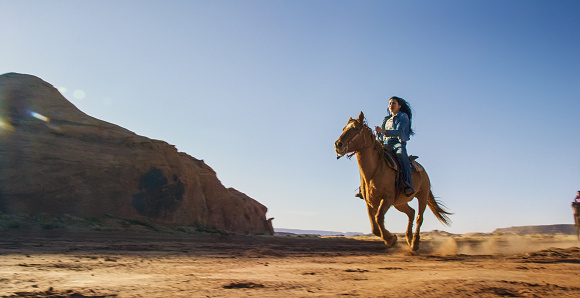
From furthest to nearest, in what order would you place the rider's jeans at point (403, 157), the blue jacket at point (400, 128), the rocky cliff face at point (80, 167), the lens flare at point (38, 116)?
the lens flare at point (38, 116), the rocky cliff face at point (80, 167), the blue jacket at point (400, 128), the rider's jeans at point (403, 157)

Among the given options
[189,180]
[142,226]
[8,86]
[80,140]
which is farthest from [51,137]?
[189,180]

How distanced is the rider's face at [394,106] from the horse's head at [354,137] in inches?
62.3

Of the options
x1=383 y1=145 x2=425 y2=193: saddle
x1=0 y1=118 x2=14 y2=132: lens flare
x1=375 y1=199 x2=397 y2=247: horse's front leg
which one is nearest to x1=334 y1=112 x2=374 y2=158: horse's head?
x1=383 y1=145 x2=425 y2=193: saddle

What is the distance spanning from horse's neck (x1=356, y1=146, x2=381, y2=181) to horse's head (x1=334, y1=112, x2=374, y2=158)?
4.8 inches

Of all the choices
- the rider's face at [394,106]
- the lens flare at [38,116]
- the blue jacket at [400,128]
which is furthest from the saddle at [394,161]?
the lens flare at [38,116]

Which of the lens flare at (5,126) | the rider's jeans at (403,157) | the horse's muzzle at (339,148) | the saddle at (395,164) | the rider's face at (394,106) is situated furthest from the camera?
the lens flare at (5,126)

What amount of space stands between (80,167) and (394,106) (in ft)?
70.9

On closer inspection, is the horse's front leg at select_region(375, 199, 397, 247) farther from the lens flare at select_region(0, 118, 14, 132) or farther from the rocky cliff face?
the lens flare at select_region(0, 118, 14, 132)

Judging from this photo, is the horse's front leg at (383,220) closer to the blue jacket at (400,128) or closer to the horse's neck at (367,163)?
the horse's neck at (367,163)

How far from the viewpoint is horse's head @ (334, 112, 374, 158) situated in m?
7.14

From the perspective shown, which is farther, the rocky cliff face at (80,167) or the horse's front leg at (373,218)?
the rocky cliff face at (80,167)

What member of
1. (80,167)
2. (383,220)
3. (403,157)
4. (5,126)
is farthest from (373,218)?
(5,126)

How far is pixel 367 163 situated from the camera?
750 centimetres

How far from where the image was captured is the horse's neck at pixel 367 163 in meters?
7.51
